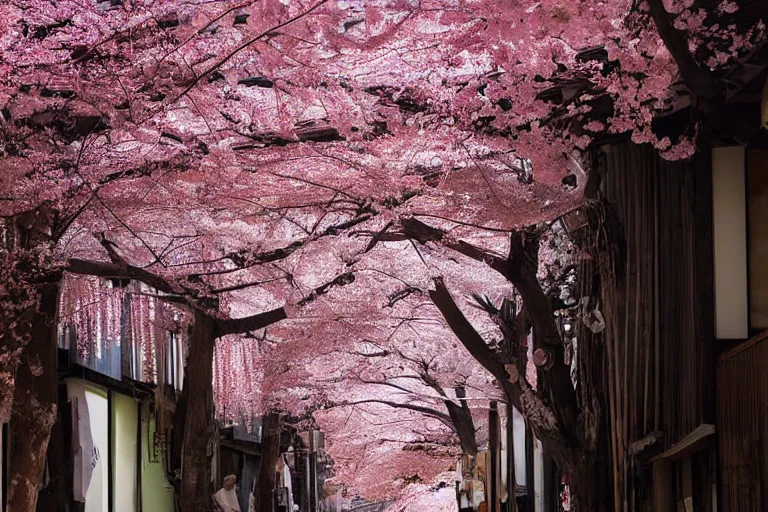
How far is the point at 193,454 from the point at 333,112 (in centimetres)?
789

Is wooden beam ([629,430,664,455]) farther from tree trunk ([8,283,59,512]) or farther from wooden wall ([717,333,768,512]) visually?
tree trunk ([8,283,59,512])

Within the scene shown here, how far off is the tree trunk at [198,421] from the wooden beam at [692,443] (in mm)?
8613

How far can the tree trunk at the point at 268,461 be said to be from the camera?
2630cm

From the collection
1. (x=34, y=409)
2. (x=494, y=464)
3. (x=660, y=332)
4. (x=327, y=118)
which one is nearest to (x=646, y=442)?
(x=660, y=332)

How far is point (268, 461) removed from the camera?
26.4 metres

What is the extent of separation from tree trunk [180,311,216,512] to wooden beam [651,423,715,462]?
8613 mm

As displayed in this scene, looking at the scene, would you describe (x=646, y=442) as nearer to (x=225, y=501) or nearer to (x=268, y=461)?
(x=225, y=501)

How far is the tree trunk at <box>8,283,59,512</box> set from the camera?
10.9 m

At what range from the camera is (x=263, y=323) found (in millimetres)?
16938

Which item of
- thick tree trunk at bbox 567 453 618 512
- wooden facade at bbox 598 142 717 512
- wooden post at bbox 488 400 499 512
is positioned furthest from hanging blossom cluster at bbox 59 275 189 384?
wooden facade at bbox 598 142 717 512

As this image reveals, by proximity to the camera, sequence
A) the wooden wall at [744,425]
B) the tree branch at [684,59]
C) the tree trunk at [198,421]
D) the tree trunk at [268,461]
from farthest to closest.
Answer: the tree trunk at [268,461], the tree trunk at [198,421], the wooden wall at [744,425], the tree branch at [684,59]

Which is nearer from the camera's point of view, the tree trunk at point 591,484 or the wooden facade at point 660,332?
the wooden facade at point 660,332

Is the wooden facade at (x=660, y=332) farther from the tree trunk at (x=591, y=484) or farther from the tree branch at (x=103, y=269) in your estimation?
the tree branch at (x=103, y=269)

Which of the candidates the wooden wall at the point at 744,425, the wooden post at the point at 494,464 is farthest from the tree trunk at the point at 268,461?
the wooden wall at the point at 744,425
